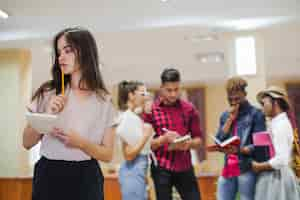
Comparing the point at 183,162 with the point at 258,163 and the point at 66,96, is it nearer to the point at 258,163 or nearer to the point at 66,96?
the point at 258,163

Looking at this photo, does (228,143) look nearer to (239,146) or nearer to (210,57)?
(239,146)

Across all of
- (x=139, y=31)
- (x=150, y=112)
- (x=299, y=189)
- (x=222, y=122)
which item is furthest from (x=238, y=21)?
(x=299, y=189)

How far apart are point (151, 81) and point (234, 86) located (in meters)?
3.83

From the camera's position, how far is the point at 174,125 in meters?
→ 2.32

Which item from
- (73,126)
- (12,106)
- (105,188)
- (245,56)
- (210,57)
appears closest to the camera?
(73,126)

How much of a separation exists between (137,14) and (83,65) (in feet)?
6.82

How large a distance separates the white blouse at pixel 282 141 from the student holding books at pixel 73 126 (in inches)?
47.5

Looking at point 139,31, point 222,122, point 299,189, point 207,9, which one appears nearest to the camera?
point 299,189

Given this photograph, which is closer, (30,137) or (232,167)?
(30,137)

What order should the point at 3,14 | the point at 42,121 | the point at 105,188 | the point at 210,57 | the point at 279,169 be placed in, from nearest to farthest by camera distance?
1. the point at 42,121
2. the point at 279,169
3. the point at 3,14
4. the point at 105,188
5. the point at 210,57

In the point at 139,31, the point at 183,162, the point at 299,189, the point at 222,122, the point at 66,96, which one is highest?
the point at 139,31

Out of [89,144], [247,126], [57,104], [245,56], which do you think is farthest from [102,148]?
[245,56]

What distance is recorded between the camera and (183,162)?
2.23m

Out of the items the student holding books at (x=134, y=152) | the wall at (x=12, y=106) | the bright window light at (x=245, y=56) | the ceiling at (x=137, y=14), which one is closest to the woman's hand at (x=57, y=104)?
the student holding books at (x=134, y=152)
